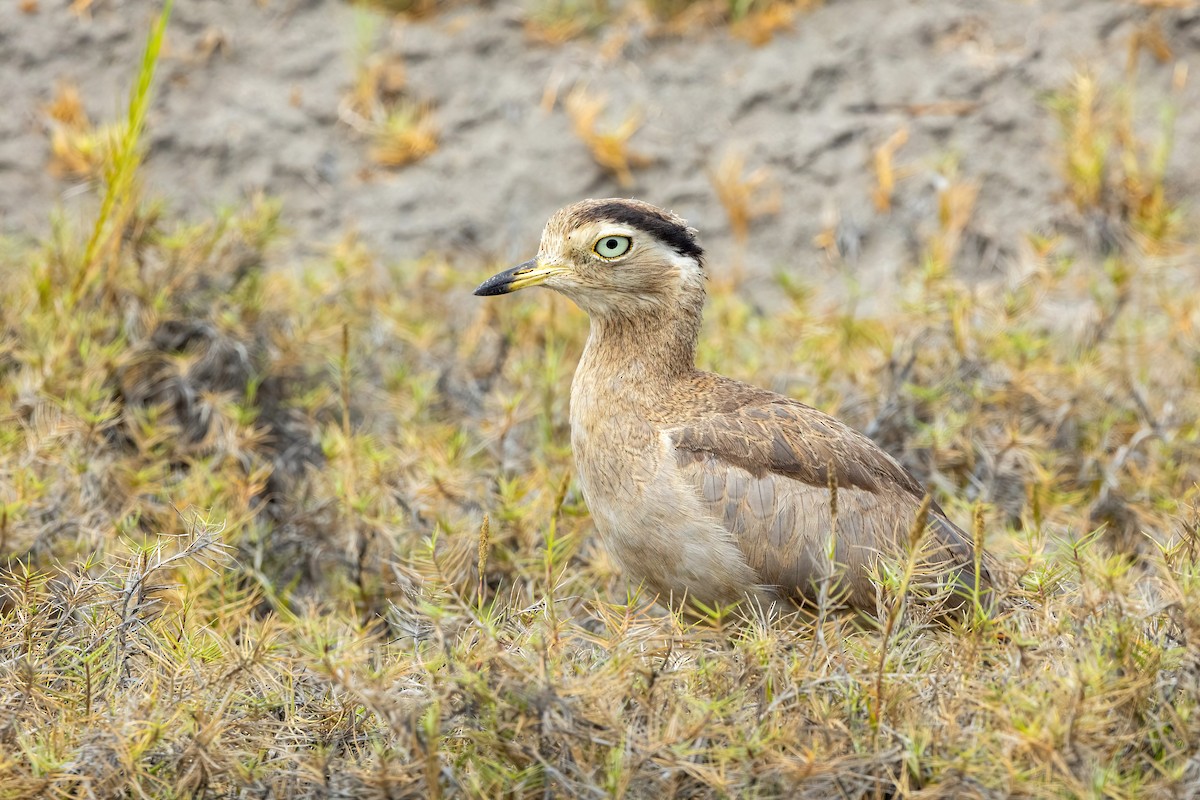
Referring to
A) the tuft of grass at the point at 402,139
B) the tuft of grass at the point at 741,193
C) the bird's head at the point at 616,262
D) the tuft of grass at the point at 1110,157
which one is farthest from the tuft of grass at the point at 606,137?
the bird's head at the point at 616,262

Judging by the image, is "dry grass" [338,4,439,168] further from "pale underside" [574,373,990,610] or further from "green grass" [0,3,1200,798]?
"pale underside" [574,373,990,610]

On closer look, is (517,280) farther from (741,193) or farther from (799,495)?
(741,193)

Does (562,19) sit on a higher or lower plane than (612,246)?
higher

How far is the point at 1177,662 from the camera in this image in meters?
3.05

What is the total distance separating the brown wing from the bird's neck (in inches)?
Answer: 9.3

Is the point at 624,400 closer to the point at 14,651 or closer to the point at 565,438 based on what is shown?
the point at 565,438

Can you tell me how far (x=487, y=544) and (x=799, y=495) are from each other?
4.20ft

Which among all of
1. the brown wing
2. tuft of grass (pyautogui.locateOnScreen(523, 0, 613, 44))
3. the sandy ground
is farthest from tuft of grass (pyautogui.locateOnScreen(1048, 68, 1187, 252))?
the brown wing

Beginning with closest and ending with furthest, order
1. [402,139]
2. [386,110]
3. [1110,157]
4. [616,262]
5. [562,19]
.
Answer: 1. [616,262]
2. [1110,157]
3. [402,139]
4. [386,110]
5. [562,19]

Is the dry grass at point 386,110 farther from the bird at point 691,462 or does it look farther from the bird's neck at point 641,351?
the bird's neck at point 641,351

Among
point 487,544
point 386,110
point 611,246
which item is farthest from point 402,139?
point 487,544

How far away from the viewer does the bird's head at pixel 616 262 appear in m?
4.17

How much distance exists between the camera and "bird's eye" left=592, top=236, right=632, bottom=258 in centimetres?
416

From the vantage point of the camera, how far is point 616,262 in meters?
4.17
